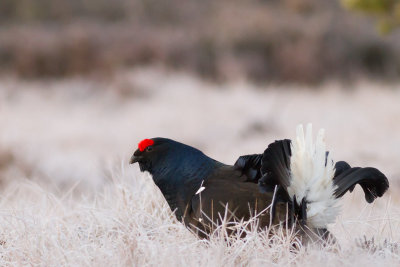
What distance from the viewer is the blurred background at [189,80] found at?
805 centimetres

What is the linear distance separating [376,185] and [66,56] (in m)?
12.9

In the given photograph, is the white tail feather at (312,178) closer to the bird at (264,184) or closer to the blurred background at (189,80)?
the bird at (264,184)

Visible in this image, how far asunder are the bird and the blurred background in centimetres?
320

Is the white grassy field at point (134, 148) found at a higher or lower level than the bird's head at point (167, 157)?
lower

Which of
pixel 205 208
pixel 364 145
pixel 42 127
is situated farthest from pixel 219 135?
pixel 205 208

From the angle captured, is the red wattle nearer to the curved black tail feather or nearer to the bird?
the bird

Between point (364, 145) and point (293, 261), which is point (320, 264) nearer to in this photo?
point (293, 261)

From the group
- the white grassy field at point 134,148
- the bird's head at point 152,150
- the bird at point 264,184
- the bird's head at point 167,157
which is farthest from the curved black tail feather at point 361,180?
the bird's head at point 152,150

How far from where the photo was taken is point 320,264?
2.19 meters

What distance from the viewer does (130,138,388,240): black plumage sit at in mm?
2420

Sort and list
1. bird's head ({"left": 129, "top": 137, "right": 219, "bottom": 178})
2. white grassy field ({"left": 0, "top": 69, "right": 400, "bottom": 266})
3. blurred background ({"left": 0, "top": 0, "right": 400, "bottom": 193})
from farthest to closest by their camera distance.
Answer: blurred background ({"left": 0, "top": 0, "right": 400, "bottom": 193}) < bird's head ({"left": 129, "top": 137, "right": 219, "bottom": 178}) < white grassy field ({"left": 0, "top": 69, "right": 400, "bottom": 266})

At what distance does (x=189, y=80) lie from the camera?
12.8 metres

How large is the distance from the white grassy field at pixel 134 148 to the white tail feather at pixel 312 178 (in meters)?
0.16

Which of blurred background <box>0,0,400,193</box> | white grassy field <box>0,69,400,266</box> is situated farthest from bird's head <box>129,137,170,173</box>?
blurred background <box>0,0,400,193</box>
